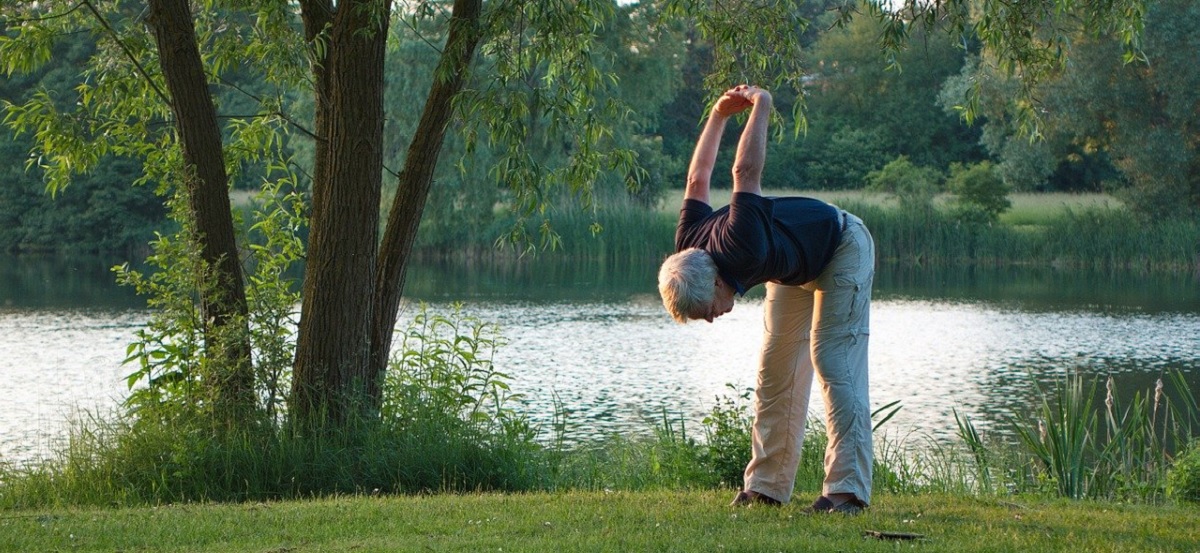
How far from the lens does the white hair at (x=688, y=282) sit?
4.40 metres

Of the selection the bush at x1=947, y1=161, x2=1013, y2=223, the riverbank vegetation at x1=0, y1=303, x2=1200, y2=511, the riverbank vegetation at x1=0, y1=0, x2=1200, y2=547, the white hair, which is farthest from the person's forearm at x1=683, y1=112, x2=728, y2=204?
the bush at x1=947, y1=161, x2=1013, y2=223

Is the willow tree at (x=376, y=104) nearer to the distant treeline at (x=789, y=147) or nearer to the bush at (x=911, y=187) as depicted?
the distant treeline at (x=789, y=147)

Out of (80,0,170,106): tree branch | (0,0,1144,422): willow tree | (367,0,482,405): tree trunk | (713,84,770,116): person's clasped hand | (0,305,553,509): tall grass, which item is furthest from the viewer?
(80,0,170,106): tree branch

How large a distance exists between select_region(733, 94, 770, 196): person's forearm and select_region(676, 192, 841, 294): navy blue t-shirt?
7 cm

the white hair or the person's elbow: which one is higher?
the person's elbow

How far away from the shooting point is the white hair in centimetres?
440

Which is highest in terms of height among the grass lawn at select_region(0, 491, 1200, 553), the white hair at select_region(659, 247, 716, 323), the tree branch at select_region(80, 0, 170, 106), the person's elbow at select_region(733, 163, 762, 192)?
the tree branch at select_region(80, 0, 170, 106)

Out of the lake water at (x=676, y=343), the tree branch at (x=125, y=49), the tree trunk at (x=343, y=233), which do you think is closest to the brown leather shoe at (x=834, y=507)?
the tree trunk at (x=343, y=233)

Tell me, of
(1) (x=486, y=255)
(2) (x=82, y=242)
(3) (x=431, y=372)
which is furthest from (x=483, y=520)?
(2) (x=82, y=242)

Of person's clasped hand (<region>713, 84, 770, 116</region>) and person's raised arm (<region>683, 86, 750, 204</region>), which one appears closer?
person's clasped hand (<region>713, 84, 770, 116</region>)

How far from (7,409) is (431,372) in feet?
19.3

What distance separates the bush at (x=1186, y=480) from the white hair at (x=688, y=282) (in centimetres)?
333

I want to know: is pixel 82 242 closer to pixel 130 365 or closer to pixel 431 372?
pixel 130 365

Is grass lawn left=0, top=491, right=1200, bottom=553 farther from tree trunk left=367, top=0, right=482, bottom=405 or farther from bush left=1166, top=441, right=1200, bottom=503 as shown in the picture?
tree trunk left=367, top=0, right=482, bottom=405
